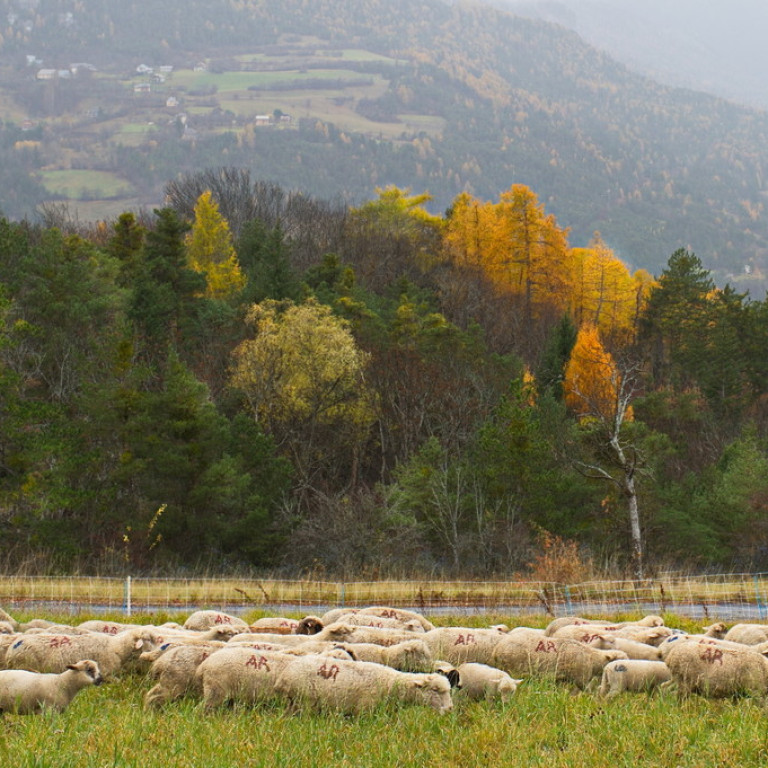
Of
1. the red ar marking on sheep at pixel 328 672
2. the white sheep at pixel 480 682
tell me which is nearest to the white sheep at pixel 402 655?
the white sheep at pixel 480 682

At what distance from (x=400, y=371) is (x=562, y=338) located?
14573 millimetres

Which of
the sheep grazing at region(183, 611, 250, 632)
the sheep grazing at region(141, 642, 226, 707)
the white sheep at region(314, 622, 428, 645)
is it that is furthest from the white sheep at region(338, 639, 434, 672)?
the sheep grazing at region(183, 611, 250, 632)

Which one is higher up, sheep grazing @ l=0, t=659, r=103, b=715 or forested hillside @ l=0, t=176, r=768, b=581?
forested hillside @ l=0, t=176, r=768, b=581

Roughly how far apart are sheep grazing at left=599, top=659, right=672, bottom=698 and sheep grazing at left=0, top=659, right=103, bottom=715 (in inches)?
241

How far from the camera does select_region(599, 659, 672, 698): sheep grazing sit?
11922 millimetres

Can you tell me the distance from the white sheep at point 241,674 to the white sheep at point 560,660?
10.9ft

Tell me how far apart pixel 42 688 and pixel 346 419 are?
141 ft

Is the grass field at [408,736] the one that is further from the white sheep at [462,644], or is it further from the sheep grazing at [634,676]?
the white sheep at [462,644]

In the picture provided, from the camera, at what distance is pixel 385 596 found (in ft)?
79.8

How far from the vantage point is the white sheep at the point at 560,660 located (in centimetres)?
1279

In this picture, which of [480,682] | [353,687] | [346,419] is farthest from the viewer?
[346,419]

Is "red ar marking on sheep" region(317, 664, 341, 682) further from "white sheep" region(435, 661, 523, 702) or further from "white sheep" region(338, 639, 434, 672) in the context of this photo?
"white sheep" region(435, 661, 523, 702)

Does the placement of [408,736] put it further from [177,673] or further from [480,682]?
[177,673]

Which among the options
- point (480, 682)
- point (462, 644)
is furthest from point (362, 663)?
point (462, 644)
